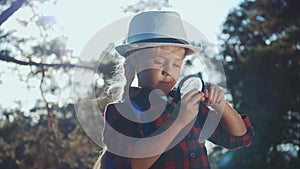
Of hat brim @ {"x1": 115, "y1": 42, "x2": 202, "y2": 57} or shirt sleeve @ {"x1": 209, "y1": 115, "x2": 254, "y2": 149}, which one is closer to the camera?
hat brim @ {"x1": 115, "y1": 42, "x2": 202, "y2": 57}

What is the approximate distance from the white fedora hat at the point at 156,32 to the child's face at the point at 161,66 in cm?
3

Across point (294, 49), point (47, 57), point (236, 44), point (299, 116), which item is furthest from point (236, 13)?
point (47, 57)

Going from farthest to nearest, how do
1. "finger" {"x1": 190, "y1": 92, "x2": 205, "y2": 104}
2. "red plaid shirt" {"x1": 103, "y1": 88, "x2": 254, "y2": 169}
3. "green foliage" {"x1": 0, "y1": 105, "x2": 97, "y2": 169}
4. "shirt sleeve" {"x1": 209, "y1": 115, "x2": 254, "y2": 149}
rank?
"green foliage" {"x1": 0, "y1": 105, "x2": 97, "y2": 169}, "shirt sleeve" {"x1": 209, "y1": 115, "x2": 254, "y2": 149}, "red plaid shirt" {"x1": 103, "y1": 88, "x2": 254, "y2": 169}, "finger" {"x1": 190, "y1": 92, "x2": 205, "y2": 104}

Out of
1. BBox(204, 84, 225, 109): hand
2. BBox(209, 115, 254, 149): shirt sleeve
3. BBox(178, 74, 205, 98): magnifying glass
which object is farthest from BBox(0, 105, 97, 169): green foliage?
BBox(204, 84, 225, 109): hand

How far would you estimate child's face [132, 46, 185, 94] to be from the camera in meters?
1.92

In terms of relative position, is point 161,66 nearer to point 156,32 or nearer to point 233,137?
point 156,32

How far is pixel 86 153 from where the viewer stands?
14.6m

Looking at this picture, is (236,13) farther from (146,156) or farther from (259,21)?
(146,156)

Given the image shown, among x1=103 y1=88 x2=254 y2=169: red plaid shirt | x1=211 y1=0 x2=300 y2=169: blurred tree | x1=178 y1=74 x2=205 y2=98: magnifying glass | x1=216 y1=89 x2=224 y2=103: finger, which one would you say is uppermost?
x1=178 y1=74 x2=205 y2=98: magnifying glass

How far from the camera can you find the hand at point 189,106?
1.75 metres

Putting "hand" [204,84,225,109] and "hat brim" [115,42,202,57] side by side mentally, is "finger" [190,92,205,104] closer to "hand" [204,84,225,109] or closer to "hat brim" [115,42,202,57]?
"hand" [204,84,225,109]

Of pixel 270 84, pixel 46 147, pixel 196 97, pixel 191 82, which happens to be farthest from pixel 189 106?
pixel 270 84

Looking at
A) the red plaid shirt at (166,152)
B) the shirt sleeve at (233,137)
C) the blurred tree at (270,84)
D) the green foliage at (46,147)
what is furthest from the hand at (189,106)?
the blurred tree at (270,84)

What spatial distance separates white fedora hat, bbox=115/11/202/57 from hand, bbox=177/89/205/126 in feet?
0.74
